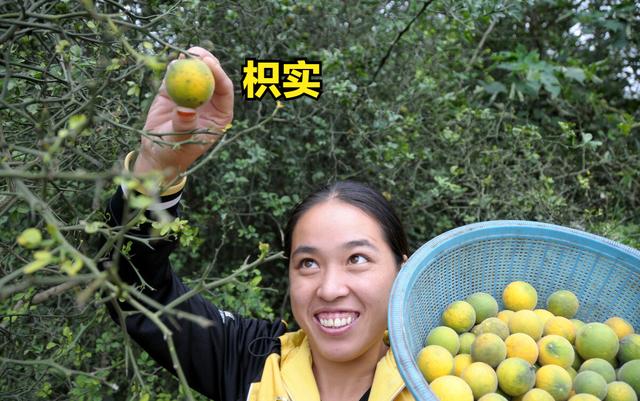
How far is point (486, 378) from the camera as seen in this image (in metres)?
1.29

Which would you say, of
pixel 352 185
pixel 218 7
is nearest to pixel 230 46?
pixel 218 7

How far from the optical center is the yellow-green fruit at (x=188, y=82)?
3.43ft

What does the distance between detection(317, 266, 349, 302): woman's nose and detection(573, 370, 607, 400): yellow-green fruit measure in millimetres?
548

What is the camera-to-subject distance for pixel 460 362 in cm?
138

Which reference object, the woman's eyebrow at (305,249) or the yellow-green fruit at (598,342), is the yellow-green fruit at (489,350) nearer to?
the yellow-green fruit at (598,342)

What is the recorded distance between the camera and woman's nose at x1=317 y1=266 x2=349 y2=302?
143cm

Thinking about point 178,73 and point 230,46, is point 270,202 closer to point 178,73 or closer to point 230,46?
point 230,46

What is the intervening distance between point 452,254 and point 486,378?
0.34 meters

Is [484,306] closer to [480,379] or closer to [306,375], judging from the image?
[480,379]

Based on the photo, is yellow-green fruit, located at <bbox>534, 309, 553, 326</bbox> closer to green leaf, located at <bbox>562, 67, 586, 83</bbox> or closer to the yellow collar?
the yellow collar

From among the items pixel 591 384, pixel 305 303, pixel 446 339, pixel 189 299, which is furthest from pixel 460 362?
pixel 189 299

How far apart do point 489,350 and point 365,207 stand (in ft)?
1.53

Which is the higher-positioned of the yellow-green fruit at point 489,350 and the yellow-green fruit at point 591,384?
the yellow-green fruit at point 489,350

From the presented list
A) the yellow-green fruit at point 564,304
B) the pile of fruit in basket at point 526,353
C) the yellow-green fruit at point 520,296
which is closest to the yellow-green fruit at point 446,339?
the pile of fruit in basket at point 526,353
